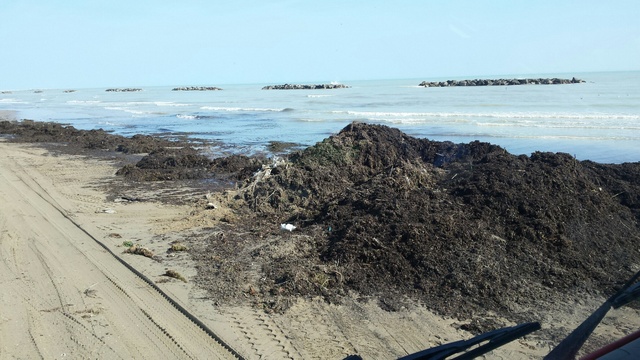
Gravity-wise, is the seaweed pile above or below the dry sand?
above

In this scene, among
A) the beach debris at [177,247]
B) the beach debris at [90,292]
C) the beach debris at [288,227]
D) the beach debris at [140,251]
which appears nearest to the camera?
the beach debris at [90,292]

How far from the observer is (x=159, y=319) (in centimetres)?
521

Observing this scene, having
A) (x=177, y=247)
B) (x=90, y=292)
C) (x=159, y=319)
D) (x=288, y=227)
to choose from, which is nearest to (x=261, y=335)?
(x=159, y=319)

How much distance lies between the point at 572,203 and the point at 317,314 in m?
4.18

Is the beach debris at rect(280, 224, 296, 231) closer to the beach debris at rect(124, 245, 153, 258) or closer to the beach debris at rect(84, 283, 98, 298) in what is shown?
the beach debris at rect(124, 245, 153, 258)

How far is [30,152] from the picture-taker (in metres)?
19.1

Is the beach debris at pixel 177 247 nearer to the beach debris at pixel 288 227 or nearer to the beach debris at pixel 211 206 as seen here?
the beach debris at pixel 288 227

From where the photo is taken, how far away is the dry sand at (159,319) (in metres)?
4.57

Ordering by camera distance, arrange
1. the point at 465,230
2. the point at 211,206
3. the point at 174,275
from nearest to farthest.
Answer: the point at 174,275 < the point at 465,230 < the point at 211,206

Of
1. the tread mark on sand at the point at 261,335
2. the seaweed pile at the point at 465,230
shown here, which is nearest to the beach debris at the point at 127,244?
the seaweed pile at the point at 465,230

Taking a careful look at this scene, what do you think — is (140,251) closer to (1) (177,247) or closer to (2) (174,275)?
(1) (177,247)

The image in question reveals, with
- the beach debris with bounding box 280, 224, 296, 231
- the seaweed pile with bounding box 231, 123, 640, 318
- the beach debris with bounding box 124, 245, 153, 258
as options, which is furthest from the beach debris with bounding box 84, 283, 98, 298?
the beach debris with bounding box 280, 224, 296, 231

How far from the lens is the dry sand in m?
4.57

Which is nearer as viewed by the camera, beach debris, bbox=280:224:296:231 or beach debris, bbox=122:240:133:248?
beach debris, bbox=122:240:133:248
